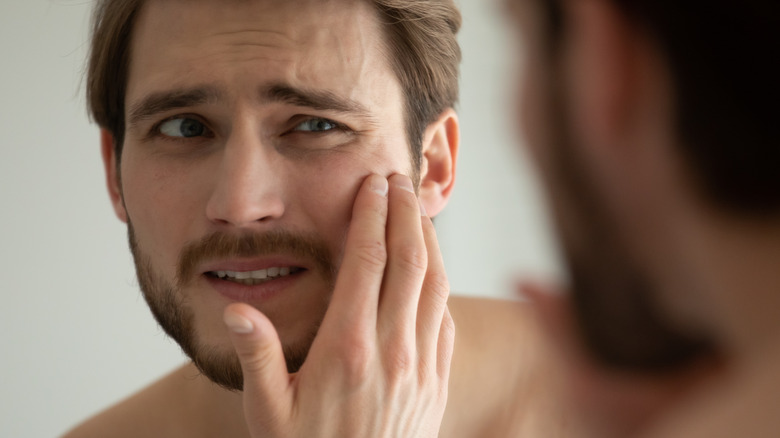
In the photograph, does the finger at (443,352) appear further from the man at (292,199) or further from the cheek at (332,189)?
the cheek at (332,189)

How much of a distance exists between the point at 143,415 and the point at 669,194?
163 centimetres

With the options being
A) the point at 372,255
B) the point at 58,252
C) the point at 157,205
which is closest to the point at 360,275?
the point at 372,255

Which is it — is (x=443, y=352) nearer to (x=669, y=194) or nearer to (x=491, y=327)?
(x=491, y=327)

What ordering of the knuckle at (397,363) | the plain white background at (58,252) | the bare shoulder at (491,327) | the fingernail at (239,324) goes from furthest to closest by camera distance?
1. the plain white background at (58,252)
2. the bare shoulder at (491,327)
3. the knuckle at (397,363)
4. the fingernail at (239,324)

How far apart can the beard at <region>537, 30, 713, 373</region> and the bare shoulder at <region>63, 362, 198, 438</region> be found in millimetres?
1530

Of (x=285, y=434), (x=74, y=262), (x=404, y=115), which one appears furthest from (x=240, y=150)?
(x=74, y=262)

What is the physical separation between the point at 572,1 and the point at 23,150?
241 cm

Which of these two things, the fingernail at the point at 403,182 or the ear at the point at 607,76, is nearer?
the ear at the point at 607,76

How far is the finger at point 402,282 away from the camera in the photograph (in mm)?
1186

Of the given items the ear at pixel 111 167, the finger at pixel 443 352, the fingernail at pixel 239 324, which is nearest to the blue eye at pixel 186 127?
the ear at pixel 111 167

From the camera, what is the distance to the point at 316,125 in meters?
1.33

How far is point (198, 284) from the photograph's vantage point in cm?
134

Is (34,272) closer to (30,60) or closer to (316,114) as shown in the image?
(30,60)

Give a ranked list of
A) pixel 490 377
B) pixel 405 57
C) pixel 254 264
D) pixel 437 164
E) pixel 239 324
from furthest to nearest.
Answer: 1. pixel 490 377
2. pixel 437 164
3. pixel 405 57
4. pixel 254 264
5. pixel 239 324
